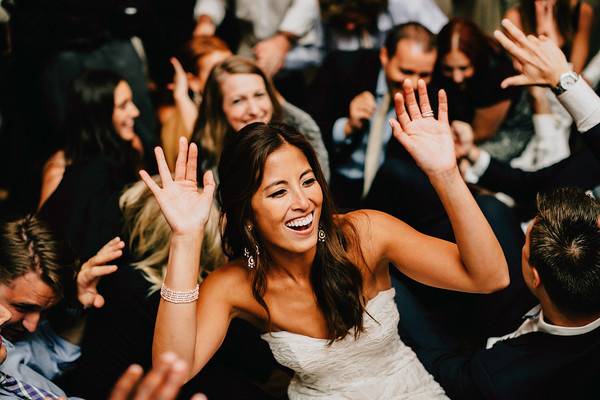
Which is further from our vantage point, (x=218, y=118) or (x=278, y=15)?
(x=278, y=15)

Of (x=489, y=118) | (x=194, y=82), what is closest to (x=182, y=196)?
(x=194, y=82)

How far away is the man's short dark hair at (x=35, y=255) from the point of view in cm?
194

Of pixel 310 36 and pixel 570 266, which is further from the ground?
pixel 310 36

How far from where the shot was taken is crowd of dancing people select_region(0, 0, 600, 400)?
5.43 feet

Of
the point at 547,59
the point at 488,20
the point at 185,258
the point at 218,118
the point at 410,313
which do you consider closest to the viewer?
the point at 185,258

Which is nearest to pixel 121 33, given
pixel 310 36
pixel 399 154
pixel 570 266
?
pixel 310 36

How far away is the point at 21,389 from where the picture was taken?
1755 mm

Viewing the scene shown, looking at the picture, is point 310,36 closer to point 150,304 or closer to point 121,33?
point 121,33

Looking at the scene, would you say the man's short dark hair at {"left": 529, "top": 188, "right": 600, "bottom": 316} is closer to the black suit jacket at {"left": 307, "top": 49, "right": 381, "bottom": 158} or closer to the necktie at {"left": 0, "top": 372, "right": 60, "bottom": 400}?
the necktie at {"left": 0, "top": 372, "right": 60, "bottom": 400}

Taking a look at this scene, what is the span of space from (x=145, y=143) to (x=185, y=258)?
2.03 metres

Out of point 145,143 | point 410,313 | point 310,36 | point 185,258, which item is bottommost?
point 410,313

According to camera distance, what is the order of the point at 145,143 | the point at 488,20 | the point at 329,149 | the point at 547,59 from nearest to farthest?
1. the point at 547,59
2. the point at 329,149
3. the point at 145,143
4. the point at 488,20

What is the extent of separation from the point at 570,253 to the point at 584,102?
603 mm

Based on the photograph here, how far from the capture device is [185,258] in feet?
5.04
